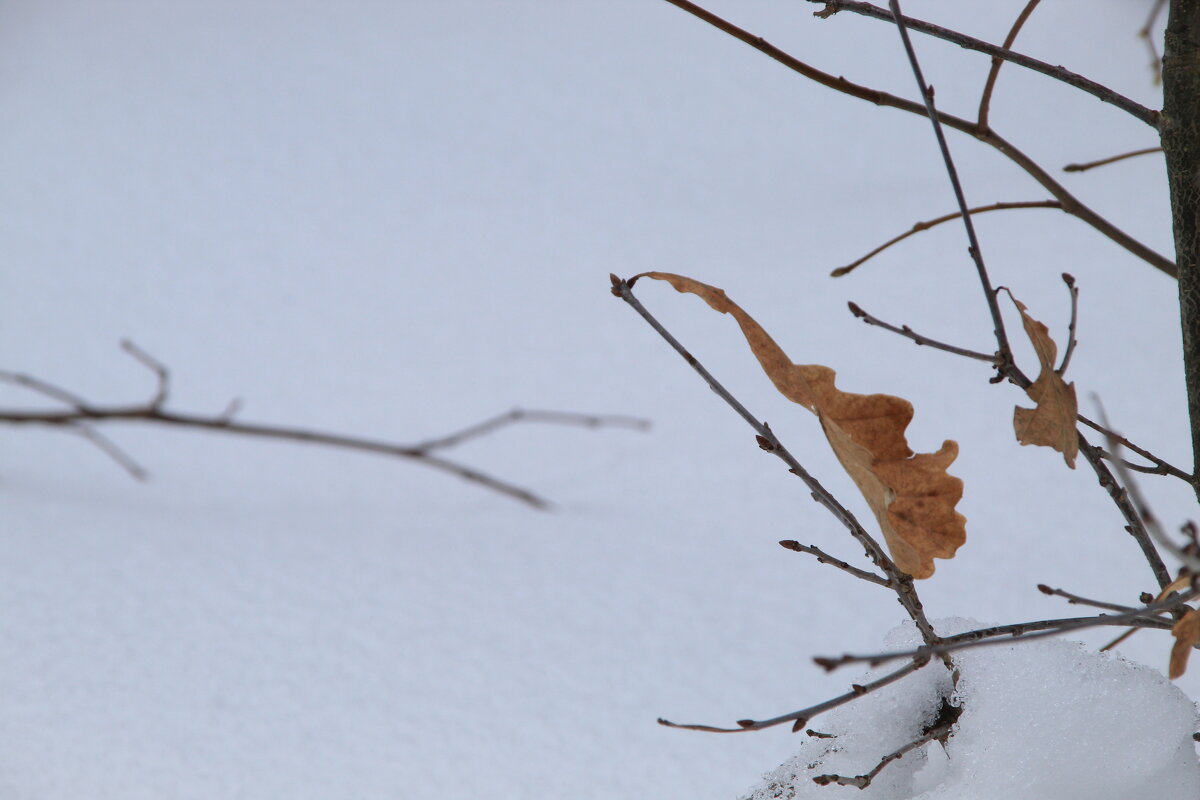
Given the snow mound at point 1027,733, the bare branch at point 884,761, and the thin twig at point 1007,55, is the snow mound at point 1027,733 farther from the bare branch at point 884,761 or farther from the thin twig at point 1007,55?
the thin twig at point 1007,55

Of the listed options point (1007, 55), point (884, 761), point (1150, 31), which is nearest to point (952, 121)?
point (1007, 55)

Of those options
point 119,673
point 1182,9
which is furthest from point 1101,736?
point 119,673

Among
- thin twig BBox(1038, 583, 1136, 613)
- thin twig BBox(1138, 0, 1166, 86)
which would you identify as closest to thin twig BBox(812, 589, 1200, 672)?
thin twig BBox(1038, 583, 1136, 613)

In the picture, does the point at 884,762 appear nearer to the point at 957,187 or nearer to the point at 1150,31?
the point at 957,187

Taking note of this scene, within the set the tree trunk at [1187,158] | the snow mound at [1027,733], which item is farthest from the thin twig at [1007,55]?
the snow mound at [1027,733]

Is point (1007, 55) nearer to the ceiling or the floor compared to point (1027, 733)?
nearer to the ceiling

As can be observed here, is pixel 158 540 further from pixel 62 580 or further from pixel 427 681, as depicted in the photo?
pixel 427 681
